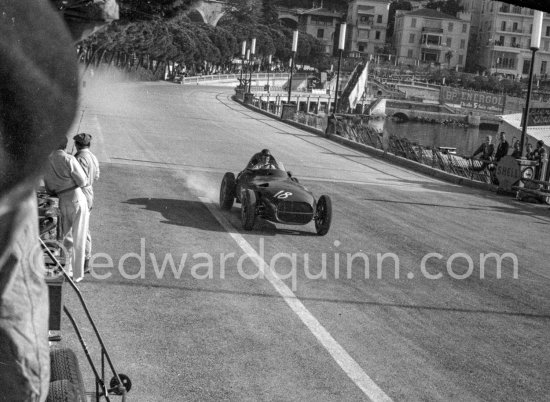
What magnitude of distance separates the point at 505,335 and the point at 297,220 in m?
5.47

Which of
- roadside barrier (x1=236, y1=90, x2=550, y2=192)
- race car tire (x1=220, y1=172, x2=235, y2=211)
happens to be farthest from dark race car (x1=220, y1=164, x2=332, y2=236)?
roadside barrier (x1=236, y1=90, x2=550, y2=192)

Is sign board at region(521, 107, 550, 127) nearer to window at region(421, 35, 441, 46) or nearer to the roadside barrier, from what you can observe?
the roadside barrier

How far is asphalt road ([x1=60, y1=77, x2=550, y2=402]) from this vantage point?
7.35 m

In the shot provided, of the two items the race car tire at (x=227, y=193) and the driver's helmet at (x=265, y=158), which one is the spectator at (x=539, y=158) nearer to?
the driver's helmet at (x=265, y=158)

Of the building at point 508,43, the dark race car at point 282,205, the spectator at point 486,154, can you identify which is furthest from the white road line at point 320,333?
the building at point 508,43

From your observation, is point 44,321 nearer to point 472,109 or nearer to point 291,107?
point 291,107

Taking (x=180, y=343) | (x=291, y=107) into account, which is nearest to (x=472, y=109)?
(x=291, y=107)

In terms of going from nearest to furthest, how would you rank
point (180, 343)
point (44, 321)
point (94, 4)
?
point (44, 321), point (94, 4), point (180, 343)

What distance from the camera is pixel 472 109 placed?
124812mm

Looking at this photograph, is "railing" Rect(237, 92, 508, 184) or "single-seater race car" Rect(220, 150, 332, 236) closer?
"single-seater race car" Rect(220, 150, 332, 236)

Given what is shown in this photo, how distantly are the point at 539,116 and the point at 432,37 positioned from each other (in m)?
139

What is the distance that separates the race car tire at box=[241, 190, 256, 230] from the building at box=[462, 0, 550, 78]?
479ft

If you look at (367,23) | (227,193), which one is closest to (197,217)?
(227,193)

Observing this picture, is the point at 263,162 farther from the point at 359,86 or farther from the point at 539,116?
the point at 359,86
